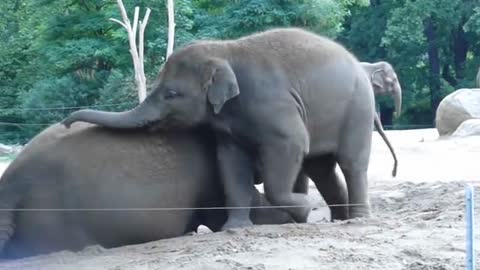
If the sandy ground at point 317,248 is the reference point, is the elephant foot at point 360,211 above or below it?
below

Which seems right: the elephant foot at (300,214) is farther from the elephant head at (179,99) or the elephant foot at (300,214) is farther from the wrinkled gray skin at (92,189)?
the elephant head at (179,99)

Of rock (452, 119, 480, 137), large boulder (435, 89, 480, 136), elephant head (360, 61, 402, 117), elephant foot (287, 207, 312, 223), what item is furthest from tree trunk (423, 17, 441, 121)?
elephant foot (287, 207, 312, 223)

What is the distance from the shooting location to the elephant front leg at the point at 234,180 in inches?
293

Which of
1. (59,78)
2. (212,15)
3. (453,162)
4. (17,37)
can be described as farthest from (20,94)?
(453,162)

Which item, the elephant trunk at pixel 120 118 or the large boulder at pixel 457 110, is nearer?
the elephant trunk at pixel 120 118

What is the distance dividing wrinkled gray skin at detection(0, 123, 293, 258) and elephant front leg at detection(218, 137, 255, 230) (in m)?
0.28

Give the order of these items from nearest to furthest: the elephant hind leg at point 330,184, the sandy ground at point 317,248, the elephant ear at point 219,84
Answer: the sandy ground at point 317,248
the elephant ear at point 219,84
the elephant hind leg at point 330,184

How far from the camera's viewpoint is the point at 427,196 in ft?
30.6

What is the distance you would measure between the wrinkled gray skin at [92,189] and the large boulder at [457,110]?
41.3 ft

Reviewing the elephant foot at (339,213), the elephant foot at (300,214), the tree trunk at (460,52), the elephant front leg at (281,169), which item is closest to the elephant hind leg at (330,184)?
the elephant foot at (339,213)

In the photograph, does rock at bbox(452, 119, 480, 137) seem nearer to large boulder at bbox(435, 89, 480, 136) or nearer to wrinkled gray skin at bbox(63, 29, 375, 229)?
large boulder at bbox(435, 89, 480, 136)

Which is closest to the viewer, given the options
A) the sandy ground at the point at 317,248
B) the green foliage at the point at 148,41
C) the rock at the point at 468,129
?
the sandy ground at the point at 317,248

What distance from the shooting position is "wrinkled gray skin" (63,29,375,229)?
737cm

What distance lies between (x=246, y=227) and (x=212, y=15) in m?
28.7
